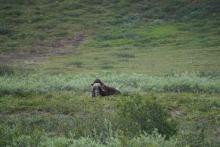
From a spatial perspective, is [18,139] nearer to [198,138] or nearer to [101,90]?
[198,138]

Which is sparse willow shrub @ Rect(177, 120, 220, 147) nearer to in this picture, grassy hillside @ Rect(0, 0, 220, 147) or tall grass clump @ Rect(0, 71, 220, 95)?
grassy hillside @ Rect(0, 0, 220, 147)

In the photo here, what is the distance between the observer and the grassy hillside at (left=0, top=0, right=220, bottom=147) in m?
14.7

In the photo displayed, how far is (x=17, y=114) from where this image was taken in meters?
20.3

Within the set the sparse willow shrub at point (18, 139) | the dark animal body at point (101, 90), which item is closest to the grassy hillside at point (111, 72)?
the sparse willow shrub at point (18, 139)

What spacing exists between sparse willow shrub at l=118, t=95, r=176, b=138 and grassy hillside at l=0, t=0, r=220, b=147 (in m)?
0.03

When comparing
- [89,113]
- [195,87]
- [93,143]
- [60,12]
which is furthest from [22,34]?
[93,143]

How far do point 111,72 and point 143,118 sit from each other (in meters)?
20.2

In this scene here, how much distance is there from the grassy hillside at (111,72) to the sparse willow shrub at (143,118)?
28 mm

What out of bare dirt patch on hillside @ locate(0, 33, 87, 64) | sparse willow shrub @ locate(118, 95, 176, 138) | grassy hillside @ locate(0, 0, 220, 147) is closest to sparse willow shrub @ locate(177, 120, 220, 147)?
grassy hillside @ locate(0, 0, 220, 147)

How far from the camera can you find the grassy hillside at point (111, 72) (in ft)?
48.1

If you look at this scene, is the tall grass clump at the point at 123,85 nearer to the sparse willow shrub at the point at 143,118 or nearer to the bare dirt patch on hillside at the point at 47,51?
the sparse willow shrub at the point at 143,118

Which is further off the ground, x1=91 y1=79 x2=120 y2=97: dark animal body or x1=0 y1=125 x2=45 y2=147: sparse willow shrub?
x1=0 y1=125 x2=45 y2=147: sparse willow shrub

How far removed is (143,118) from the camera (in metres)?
14.9

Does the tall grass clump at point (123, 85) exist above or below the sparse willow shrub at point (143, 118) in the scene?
below
